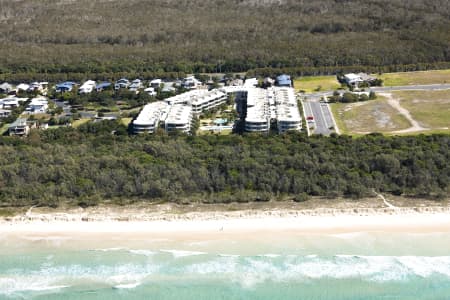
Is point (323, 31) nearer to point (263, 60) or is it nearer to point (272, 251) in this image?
point (263, 60)

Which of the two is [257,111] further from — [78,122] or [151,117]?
[78,122]

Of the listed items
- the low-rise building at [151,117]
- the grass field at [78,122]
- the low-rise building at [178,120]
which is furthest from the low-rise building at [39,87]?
the low-rise building at [178,120]

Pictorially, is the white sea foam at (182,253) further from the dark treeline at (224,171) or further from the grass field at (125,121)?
the grass field at (125,121)

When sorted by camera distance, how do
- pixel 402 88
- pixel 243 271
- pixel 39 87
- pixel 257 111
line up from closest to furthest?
pixel 243 271 < pixel 257 111 < pixel 402 88 < pixel 39 87

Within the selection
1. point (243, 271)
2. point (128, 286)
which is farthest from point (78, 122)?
point (243, 271)

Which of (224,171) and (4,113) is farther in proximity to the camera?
(4,113)

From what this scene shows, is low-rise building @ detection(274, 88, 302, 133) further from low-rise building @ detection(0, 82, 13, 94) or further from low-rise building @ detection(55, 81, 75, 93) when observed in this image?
low-rise building @ detection(0, 82, 13, 94)

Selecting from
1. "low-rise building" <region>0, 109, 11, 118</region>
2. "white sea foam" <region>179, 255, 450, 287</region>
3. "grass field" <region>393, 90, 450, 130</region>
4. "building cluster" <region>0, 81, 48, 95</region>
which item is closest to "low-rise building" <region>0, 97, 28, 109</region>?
"low-rise building" <region>0, 109, 11, 118</region>
